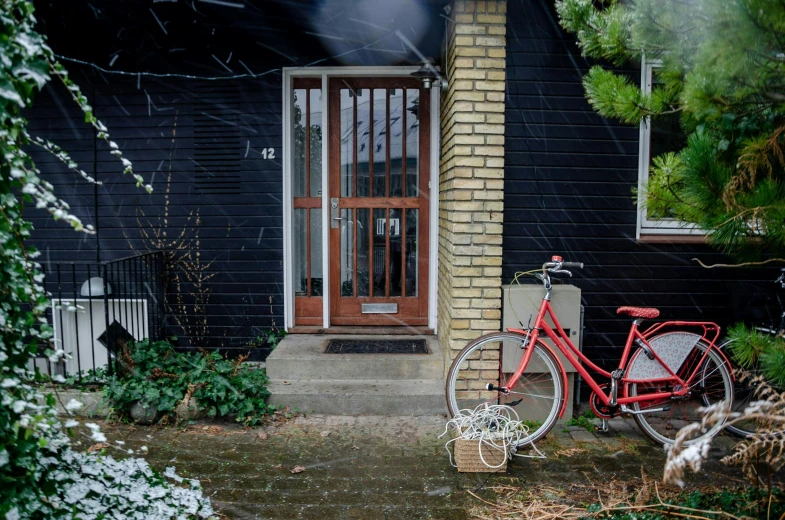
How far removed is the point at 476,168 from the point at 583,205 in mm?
974

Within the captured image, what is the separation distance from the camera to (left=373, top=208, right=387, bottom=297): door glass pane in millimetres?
5750

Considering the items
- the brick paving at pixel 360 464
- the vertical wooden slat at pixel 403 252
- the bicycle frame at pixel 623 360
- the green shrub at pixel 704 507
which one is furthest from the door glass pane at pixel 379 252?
the green shrub at pixel 704 507

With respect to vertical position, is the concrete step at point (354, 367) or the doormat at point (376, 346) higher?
the doormat at point (376, 346)

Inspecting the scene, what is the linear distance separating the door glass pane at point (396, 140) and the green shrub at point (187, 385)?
6.88 feet

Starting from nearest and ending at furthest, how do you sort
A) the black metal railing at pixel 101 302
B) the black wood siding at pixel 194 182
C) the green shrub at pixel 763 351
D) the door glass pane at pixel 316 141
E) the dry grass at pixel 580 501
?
the green shrub at pixel 763 351
the dry grass at pixel 580 501
the black metal railing at pixel 101 302
the black wood siding at pixel 194 182
the door glass pane at pixel 316 141

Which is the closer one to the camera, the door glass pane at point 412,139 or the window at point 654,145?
the window at point 654,145

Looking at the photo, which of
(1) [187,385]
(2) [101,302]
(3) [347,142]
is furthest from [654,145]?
(2) [101,302]

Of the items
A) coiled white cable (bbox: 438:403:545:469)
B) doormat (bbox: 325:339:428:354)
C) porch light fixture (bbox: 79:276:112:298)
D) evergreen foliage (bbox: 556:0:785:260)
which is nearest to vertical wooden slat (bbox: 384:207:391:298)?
doormat (bbox: 325:339:428:354)

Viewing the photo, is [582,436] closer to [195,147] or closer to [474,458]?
[474,458]

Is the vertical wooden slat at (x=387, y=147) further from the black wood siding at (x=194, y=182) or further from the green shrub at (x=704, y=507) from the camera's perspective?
the green shrub at (x=704, y=507)

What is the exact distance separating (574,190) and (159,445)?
11.6ft

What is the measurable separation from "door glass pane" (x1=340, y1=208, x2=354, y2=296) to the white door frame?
156 millimetres

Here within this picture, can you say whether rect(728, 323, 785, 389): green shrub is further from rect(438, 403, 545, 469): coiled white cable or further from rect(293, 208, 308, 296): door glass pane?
rect(293, 208, 308, 296): door glass pane

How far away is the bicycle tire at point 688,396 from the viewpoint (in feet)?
13.6
